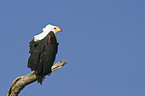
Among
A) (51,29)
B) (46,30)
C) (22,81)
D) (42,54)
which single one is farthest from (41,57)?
(51,29)

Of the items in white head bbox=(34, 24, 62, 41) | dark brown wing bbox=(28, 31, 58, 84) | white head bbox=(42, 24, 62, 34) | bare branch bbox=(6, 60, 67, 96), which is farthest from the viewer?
white head bbox=(42, 24, 62, 34)

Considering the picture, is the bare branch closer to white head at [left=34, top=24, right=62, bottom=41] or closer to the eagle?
the eagle

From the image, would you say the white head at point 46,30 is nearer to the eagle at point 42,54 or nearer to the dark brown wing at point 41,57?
the eagle at point 42,54

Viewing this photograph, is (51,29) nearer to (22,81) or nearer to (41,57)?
(41,57)

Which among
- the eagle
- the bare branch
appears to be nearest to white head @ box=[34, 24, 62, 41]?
the eagle

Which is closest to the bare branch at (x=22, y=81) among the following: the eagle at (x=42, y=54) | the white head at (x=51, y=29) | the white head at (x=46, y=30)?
the eagle at (x=42, y=54)

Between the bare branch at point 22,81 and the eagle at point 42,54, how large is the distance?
0.75 feet

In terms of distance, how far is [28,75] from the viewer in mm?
19219

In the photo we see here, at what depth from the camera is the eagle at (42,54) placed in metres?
19.0

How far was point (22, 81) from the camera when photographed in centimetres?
1919

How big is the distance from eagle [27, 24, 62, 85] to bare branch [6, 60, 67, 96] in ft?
0.75

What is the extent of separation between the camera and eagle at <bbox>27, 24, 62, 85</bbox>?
62.3ft

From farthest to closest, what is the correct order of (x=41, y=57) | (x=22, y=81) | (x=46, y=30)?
(x=46, y=30) < (x=22, y=81) < (x=41, y=57)

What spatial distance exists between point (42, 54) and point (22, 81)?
1.23 metres
